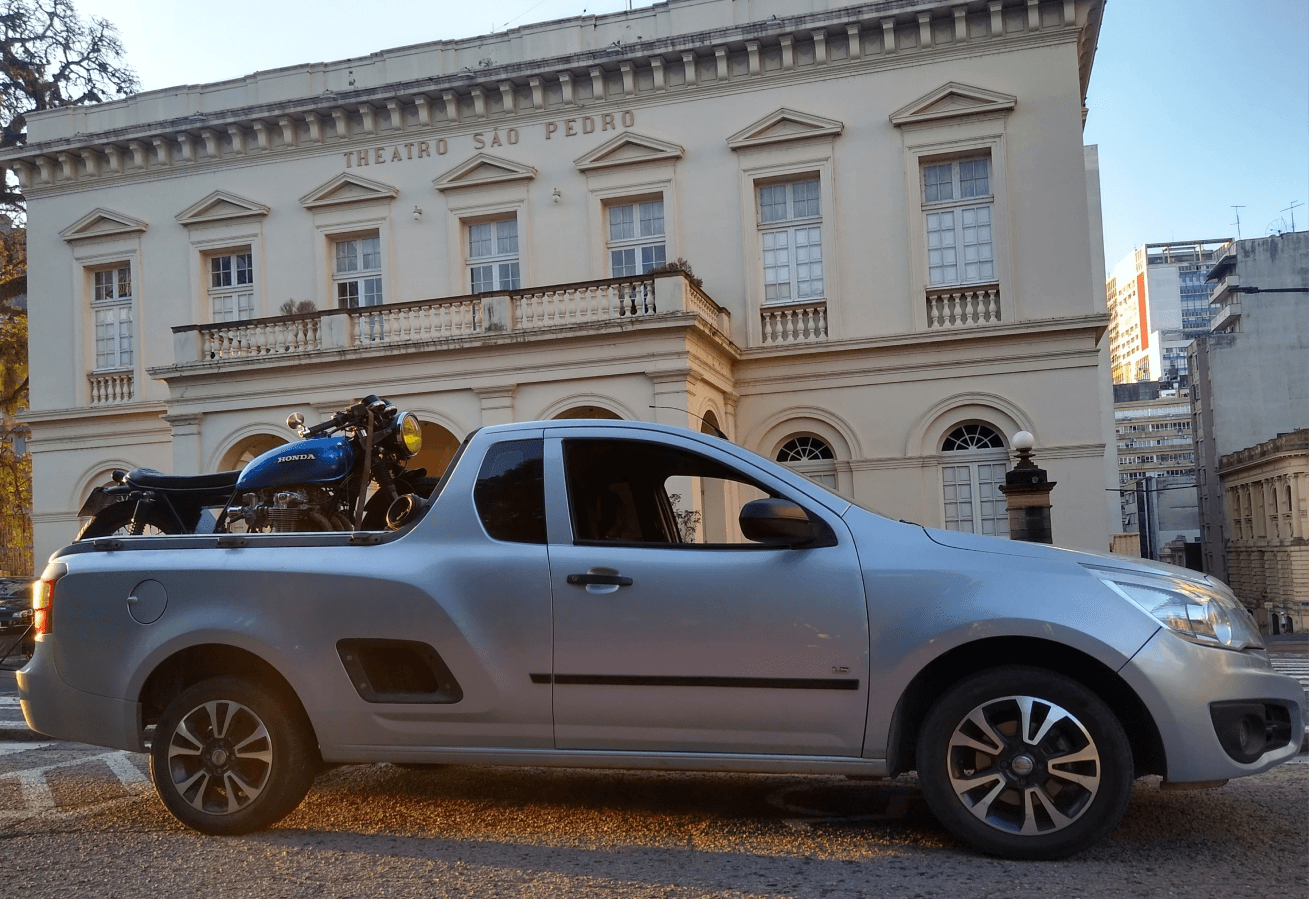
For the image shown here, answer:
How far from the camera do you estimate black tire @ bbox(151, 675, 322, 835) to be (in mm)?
4836

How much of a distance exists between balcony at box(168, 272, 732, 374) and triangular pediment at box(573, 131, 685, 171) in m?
3.16

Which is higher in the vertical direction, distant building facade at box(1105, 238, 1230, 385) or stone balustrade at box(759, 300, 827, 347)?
distant building facade at box(1105, 238, 1230, 385)

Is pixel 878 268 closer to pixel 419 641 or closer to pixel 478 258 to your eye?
pixel 478 258

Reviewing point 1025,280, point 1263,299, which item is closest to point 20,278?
point 1025,280

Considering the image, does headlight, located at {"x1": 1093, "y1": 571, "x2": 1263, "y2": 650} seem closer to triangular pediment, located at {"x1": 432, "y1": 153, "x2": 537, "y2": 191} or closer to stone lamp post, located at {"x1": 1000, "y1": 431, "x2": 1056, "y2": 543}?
stone lamp post, located at {"x1": 1000, "y1": 431, "x2": 1056, "y2": 543}

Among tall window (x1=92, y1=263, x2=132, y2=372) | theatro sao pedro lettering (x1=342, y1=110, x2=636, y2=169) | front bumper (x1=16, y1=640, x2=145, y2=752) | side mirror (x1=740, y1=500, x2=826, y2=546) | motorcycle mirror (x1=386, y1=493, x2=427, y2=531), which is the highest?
theatro sao pedro lettering (x1=342, y1=110, x2=636, y2=169)

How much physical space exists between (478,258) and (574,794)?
1745 centimetres

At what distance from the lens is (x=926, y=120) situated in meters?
19.5

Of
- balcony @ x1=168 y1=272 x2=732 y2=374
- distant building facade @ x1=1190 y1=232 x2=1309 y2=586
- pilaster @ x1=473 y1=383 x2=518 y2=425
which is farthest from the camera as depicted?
distant building facade @ x1=1190 y1=232 x2=1309 y2=586

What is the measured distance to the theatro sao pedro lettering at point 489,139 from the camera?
20953 millimetres

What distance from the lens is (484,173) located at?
21484 millimetres

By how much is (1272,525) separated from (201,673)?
64171 mm

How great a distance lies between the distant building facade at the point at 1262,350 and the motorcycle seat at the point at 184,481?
50.8 m

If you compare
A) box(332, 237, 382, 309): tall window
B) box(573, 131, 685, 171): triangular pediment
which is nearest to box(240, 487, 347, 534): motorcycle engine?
box(573, 131, 685, 171): triangular pediment
